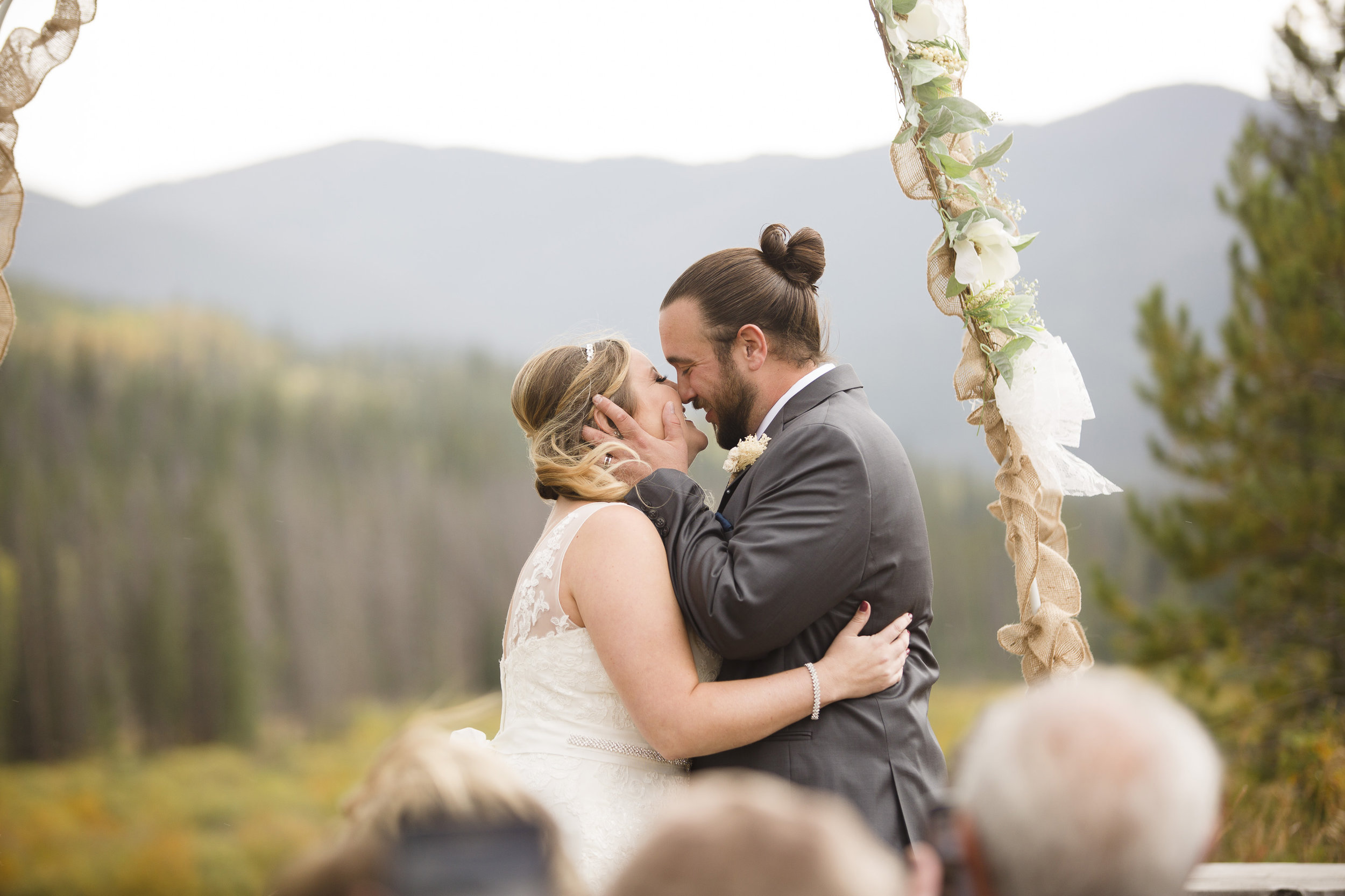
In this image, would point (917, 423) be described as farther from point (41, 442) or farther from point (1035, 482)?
point (41, 442)

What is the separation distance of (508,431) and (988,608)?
4.15 metres

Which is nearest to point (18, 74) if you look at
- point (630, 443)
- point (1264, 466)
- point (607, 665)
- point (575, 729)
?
point (630, 443)

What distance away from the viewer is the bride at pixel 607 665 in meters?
2.33

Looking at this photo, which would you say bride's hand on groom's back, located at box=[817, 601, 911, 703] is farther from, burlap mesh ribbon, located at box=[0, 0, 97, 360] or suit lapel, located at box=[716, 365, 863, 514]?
burlap mesh ribbon, located at box=[0, 0, 97, 360]

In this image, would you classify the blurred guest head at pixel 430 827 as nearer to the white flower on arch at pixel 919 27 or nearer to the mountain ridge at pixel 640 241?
the white flower on arch at pixel 919 27

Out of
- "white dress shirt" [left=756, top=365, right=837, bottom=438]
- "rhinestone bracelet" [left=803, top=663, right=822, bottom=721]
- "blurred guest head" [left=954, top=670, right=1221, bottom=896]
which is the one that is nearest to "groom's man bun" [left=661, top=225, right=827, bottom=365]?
"white dress shirt" [left=756, top=365, right=837, bottom=438]

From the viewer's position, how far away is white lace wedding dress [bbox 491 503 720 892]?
2.45m

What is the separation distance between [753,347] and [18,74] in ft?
6.57

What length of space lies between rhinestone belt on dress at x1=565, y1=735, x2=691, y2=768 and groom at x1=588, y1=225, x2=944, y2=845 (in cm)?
16

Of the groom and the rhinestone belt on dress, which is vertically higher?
the groom

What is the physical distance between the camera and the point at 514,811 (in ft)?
3.82

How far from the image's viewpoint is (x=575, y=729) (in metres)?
2.52


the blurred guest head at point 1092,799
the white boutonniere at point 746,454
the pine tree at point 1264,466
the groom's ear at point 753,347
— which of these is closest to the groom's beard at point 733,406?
the groom's ear at point 753,347

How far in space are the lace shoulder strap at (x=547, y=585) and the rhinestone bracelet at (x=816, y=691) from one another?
2.03 ft
